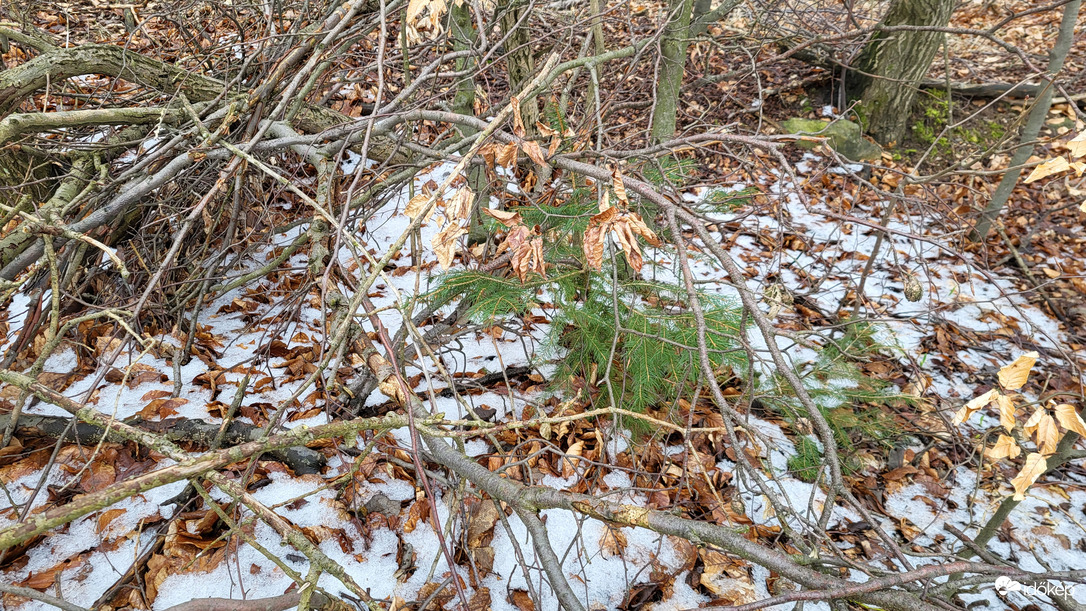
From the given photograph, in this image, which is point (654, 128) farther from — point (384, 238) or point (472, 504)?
point (472, 504)

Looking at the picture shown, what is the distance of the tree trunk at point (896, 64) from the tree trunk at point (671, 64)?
8.18 ft

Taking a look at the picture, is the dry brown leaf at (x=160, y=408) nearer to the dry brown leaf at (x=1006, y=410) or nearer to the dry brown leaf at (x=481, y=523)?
the dry brown leaf at (x=481, y=523)

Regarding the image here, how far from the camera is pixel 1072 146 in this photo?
1.47 meters

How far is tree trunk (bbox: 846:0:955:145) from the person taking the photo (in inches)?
175

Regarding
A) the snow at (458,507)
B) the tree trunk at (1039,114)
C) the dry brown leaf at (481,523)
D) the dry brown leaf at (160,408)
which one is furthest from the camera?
the tree trunk at (1039,114)

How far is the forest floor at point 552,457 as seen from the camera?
181cm

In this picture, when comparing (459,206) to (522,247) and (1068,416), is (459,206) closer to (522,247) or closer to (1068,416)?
(522,247)

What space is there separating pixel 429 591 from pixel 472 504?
0.35m

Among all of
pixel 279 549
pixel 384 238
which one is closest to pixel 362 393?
pixel 279 549

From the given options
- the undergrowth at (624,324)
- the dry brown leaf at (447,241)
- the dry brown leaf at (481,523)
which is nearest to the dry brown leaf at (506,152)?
the dry brown leaf at (447,241)

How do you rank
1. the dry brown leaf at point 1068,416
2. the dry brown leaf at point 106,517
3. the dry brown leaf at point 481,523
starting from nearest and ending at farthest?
the dry brown leaf at point 1068,416 < the dry brown leaf at point 106,517 < the dry brown leaf at point 481,523

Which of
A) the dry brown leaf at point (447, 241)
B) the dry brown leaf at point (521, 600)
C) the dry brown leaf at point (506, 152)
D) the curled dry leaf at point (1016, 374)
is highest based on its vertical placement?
the dry brown leaf at point (506, 152)

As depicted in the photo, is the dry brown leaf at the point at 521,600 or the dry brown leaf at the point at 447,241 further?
the dry brown leaf at the point at 521,600

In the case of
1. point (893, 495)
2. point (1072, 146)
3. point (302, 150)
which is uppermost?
point (1072, 146)
